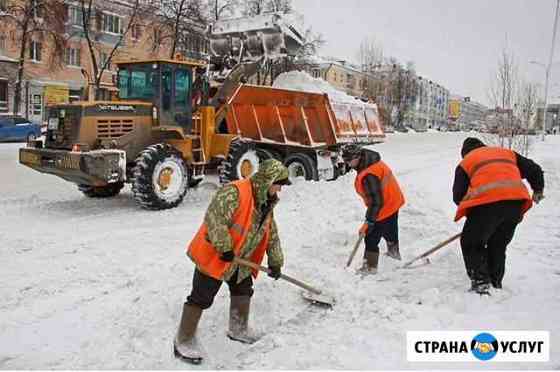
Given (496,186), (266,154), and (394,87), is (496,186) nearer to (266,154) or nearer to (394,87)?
(266,154)

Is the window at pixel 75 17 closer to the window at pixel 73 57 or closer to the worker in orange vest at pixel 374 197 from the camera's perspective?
the window at pixel 73 57

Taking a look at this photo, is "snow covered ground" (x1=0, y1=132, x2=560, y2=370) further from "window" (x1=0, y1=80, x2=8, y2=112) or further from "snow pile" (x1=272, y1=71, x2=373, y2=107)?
"window" (x1=0, y1=80, x2=8, y2=112)

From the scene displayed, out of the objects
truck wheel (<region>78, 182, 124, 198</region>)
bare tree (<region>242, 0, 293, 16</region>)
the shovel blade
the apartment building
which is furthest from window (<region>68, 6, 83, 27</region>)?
the shovel blade

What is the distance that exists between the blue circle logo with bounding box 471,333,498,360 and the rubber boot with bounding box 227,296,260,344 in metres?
1.56

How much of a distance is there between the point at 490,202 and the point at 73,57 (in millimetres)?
36458

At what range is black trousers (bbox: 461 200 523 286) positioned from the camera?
4547mm

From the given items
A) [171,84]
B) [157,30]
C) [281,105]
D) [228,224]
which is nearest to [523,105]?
[281,105]

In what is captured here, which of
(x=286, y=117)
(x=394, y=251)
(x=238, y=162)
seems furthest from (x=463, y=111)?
(x=394, y=251)

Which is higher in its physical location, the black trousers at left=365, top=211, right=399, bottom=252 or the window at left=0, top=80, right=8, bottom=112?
the window at left=0, top=80, right=8, bottom=112

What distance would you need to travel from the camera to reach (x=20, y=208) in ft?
29.8

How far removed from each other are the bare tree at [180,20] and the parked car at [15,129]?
23.6 feet

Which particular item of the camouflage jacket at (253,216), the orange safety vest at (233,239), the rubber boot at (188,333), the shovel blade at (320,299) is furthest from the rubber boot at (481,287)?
the rubber boot at (188,333)

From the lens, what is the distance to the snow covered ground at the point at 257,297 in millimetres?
3760

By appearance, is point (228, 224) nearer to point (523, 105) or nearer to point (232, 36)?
point (232, 36)
